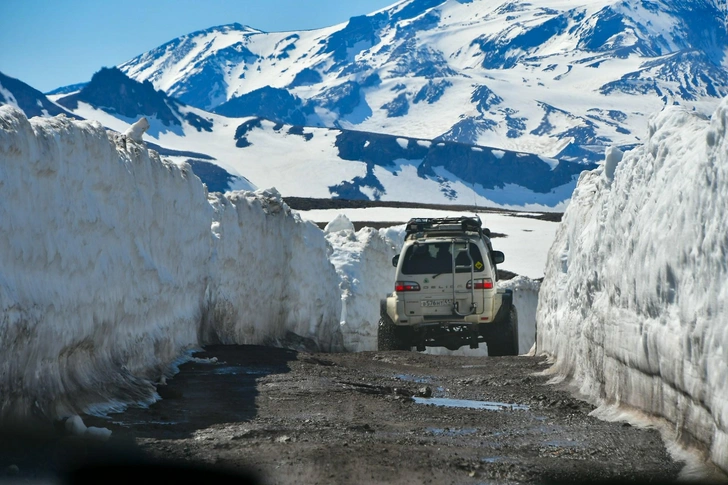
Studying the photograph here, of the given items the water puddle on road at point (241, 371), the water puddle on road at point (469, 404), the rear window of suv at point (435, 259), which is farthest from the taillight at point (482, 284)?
the water puddle on road at point (469, 404)

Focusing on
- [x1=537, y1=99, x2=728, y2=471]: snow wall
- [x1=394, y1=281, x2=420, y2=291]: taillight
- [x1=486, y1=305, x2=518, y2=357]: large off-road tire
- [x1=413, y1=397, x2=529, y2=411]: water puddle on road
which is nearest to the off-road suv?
[x1=394, y1=281, x2=420, y2=291]: taillight

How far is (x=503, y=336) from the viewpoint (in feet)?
62.0

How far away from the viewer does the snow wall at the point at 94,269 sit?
8.02 metres

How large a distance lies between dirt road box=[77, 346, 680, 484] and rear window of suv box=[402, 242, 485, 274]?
3830mm

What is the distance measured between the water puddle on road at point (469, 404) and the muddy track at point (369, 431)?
0.07ft

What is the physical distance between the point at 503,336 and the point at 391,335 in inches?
78.1

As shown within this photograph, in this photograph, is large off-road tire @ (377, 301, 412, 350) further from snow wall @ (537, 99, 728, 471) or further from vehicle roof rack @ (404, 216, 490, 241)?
snow wall @ (537, 99, 728, 471)

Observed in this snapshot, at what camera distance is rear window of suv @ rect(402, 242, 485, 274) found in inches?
698

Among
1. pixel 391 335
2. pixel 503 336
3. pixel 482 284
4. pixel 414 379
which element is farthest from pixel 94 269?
pixel 503 336

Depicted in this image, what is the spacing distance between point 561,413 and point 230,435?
3.68 m

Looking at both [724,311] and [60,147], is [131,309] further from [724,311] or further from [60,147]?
[724,311]

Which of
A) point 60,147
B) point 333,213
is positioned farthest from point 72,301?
point 333,213

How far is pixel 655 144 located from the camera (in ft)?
33.6

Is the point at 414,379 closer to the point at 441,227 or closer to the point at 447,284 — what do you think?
the point at 447,284
